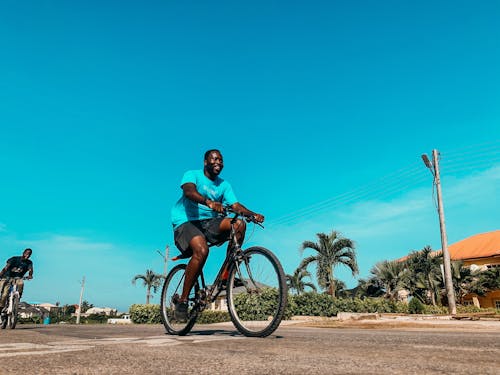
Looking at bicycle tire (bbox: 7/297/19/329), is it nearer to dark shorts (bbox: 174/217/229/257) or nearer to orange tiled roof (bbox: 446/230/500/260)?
dark shorts (bbox: 174/217/229/257)

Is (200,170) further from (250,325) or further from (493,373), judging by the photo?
(493,373)

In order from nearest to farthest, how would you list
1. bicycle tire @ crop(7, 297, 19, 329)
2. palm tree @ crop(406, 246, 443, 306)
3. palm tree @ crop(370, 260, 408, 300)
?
bicycle tire @ crop(7, 297, 19, 329) → palm tree @ crop(406, 246, 443, 306) → palm tree @ crop(370, 260, 408, 300)

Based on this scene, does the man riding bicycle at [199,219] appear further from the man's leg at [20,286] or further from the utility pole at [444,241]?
the utility pole at [444,241]

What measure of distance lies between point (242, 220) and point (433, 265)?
3116 centimetres

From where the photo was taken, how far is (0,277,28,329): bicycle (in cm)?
812

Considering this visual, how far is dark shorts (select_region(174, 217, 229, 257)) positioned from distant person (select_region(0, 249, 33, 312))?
20.3ft

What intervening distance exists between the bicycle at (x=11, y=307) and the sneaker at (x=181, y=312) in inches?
235

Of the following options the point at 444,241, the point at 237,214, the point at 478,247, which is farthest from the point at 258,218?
the point at 478,247

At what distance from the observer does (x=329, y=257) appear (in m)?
26.3

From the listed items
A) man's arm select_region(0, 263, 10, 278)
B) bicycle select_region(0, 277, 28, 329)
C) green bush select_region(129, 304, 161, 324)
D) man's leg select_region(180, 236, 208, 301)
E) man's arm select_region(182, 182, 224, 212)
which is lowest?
green bush select_region(129, 304, 161, 324)

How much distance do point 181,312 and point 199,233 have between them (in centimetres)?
95

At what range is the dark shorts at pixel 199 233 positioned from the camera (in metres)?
4.09

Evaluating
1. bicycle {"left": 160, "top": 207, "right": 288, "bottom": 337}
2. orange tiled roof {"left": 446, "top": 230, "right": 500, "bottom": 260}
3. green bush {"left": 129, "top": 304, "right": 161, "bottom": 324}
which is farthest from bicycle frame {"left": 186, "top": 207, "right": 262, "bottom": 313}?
orange tiled roof {"left": 446, "top": 230, "right": 500, "bottom": 260}

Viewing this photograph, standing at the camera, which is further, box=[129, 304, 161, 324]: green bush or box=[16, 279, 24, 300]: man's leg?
box=[129, 304, 161, 324]: green bush
